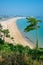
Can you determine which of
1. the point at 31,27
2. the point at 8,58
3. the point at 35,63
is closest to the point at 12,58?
the point at 8,58

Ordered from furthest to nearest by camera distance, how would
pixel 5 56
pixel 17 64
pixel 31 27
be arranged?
pixel 31 27
pixel 5 56
pixel 17 64

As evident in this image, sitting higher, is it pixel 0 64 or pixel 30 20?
pixel 30 20

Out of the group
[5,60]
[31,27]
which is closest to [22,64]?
[5,60]

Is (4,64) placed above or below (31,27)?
below

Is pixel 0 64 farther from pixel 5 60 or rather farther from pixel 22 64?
pixel 22 64

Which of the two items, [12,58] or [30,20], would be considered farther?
[30,20]

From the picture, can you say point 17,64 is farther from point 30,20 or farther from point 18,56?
point 30,20

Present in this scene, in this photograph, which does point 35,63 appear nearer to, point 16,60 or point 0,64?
point 16,60

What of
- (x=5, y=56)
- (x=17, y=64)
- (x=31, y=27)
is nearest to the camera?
(x=17, y=64)

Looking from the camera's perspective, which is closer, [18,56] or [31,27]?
[18,56]
